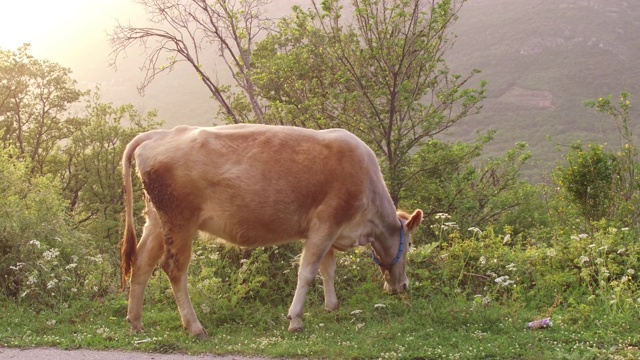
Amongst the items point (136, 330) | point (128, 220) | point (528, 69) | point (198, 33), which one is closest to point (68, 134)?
point (198, 33)

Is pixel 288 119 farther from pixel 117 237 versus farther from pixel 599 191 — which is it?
pixel 117 237

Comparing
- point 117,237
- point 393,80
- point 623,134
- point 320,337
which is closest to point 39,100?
point 117,237

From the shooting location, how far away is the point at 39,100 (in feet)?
121

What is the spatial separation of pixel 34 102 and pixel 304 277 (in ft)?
111

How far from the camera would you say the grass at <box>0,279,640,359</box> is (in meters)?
6.26

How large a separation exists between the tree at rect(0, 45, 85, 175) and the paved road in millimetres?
31075

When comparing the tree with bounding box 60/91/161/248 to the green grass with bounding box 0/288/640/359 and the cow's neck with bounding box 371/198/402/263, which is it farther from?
the cow's neck with bounding box 371/198/402/263

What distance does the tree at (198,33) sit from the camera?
17.3 m

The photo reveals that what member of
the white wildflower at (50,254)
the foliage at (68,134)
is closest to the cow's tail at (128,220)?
the white wildflower at (50,254)

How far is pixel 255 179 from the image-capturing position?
745cm

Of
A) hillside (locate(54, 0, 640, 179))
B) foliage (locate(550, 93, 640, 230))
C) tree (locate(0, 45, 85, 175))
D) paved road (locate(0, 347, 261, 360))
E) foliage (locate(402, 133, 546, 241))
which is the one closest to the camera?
paved road (locate(0, 347, 261, 360))

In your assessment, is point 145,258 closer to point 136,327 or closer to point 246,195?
point 136,327

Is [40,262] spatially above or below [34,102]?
below

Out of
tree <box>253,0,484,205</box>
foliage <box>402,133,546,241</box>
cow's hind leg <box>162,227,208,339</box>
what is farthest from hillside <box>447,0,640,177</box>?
cow's hind leg <box>162,227,208,339</box>
